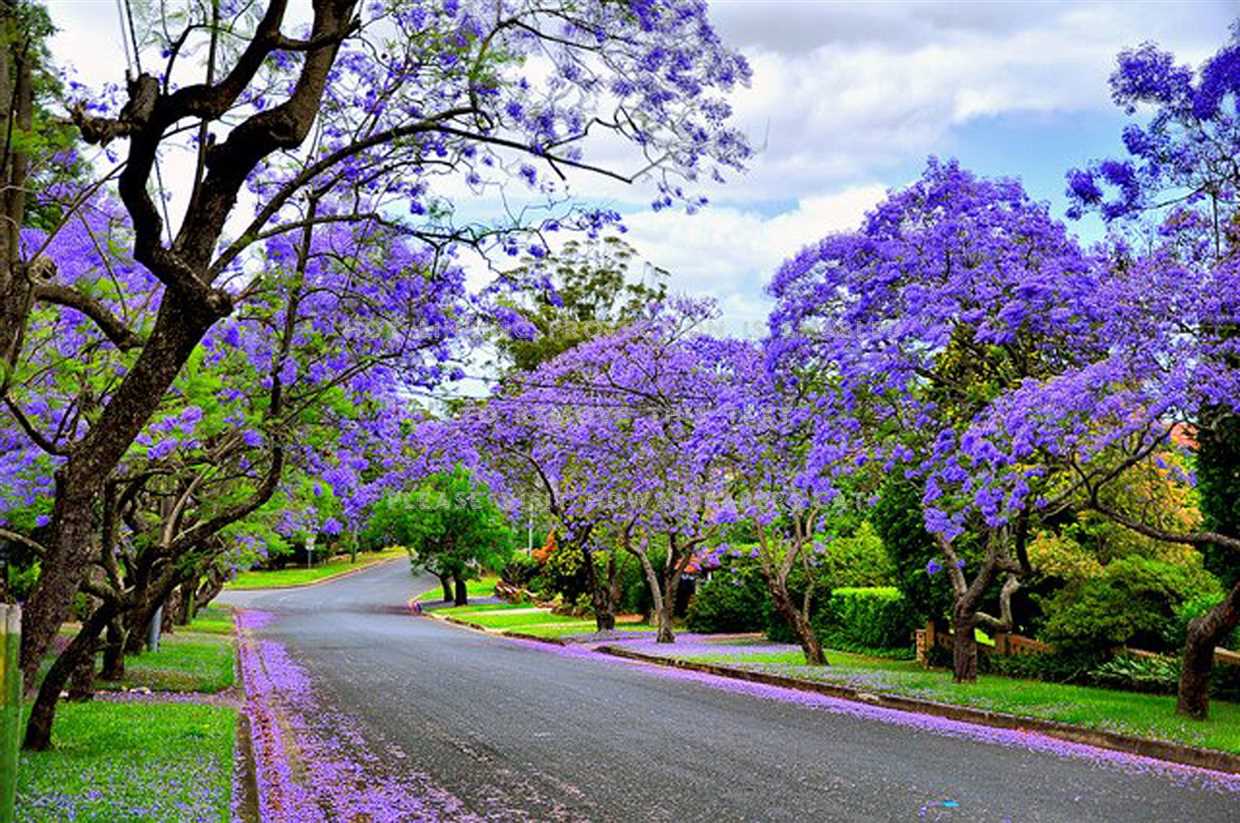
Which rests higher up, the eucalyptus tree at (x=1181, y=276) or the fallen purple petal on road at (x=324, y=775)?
the eucalyptus tree at (x=1181, y=276)

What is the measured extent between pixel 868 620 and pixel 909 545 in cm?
402

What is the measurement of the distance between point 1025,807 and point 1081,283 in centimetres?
614

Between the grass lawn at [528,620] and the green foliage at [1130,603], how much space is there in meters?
16.7

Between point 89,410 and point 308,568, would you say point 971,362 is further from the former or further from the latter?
point 308,568

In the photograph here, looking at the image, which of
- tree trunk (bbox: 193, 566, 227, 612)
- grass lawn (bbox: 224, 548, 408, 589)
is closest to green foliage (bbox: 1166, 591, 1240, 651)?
tree trunk (bbox: 193, 566, 227, 612)

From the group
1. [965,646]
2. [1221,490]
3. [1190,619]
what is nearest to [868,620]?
[965,646]

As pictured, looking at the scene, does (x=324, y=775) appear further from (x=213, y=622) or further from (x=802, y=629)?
(x=213, y=622)

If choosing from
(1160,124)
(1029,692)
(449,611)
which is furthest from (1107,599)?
(449,611)

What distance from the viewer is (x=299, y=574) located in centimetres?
7375

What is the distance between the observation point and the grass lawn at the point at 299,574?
6706 cm

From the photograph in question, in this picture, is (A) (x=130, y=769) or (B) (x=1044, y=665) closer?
(A) (x=130, y=769)

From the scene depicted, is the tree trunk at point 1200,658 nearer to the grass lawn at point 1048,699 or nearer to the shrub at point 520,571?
the grass lawn at point 1048,699

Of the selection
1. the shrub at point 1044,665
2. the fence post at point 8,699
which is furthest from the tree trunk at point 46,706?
the shrub at point 1044,665

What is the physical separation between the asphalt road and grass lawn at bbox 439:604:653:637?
611 inches
